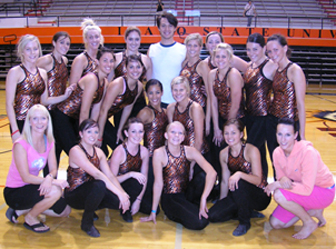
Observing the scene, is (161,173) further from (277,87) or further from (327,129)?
(327,129)

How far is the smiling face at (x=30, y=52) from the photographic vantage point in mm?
2770

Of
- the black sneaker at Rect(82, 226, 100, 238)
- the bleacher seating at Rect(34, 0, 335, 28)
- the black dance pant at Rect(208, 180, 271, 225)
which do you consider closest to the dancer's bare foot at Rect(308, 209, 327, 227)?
the black dance pant at Rect(208, 180, 271, 225)

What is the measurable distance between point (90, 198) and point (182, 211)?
71 cm

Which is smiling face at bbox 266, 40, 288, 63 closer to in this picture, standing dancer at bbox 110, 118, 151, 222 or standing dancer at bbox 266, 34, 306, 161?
standing dancer at bbox 266, 34, 306, 161

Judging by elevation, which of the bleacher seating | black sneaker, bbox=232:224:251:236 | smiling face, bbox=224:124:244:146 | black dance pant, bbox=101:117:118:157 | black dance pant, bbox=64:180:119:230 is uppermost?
the bleacher seating

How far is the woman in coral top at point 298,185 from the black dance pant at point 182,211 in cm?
57

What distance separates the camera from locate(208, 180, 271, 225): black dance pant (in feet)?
8.48

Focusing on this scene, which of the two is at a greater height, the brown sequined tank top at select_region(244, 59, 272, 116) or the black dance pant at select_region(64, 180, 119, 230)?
the brown sequined tank top at select_region(244, 59, 272, 116)

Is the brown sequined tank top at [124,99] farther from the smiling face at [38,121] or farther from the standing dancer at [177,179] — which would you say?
the smiling face at [38,121]

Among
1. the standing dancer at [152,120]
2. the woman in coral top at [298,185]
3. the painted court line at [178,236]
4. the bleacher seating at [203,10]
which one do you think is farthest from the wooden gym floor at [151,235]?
the bleacher seating at [203,10]

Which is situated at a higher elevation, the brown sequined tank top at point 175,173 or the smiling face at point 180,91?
the smiling face at point 180,91

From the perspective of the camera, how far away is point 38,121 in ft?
8.26

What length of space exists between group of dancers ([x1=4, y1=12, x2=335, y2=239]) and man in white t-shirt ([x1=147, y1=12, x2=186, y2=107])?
2cm

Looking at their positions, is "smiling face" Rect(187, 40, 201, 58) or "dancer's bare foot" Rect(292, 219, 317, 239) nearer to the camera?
"dancer's bare foot" Rect(292, 219, 317, 239)
